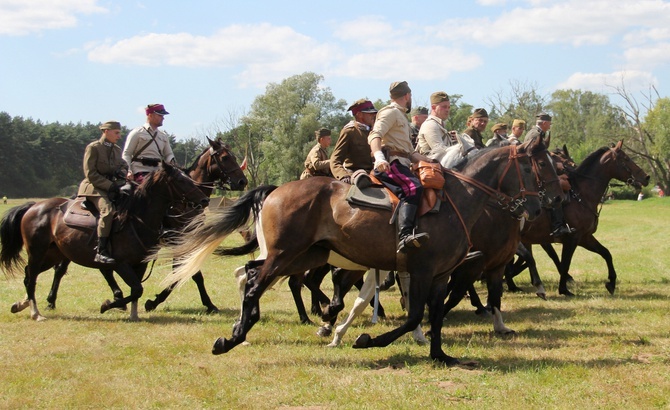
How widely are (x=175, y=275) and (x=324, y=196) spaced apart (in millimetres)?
2026

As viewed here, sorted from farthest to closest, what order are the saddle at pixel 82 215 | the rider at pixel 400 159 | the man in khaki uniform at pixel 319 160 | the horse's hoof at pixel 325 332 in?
the man in khaki uniform at pixel 319 160
the saddle at pixel 82 215
the horse's hoof at pixel 325 332
the rider at pixel 400 159

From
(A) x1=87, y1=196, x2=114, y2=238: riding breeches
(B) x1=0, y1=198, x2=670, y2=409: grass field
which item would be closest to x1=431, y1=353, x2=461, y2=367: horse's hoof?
(B) x1=0, y1=198, x2=670, y2=409: grass field

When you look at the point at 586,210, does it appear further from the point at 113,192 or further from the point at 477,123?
the point at 113,192

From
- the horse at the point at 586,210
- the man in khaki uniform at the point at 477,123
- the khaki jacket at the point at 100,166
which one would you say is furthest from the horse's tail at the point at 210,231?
the horse at the point at 586,210

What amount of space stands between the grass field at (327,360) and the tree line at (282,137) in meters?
41.4

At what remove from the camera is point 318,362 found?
7.53 m

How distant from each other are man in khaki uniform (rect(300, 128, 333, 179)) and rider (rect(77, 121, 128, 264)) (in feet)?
9.53

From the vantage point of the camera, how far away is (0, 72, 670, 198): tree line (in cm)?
6288

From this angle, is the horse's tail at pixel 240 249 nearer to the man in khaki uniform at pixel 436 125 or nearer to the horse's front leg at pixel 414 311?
the horse's front leg at pixel 414 311

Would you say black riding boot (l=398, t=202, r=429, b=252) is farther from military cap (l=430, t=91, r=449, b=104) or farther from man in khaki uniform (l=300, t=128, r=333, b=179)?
man in khaki uniform (l=300, t=128, r=333, b=179)

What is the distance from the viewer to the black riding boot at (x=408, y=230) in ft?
23.2

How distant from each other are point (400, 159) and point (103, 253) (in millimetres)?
4912

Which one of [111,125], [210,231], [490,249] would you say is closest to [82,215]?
[111,125]

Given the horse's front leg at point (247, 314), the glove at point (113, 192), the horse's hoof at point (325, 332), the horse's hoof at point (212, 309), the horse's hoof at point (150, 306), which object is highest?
the glove at point (113, 192)
